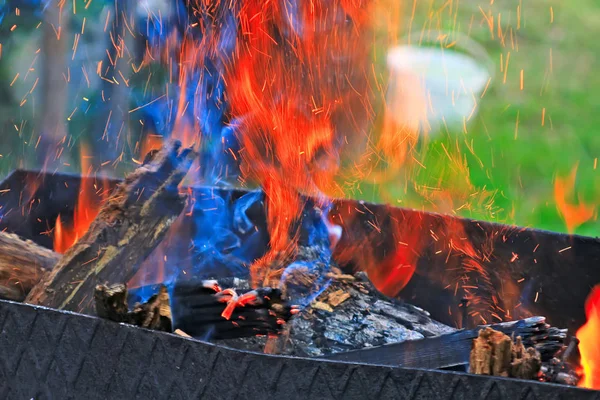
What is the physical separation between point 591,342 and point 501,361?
1.15m

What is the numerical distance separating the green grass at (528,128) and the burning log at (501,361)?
3061mm

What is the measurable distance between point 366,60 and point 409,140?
0.76 m

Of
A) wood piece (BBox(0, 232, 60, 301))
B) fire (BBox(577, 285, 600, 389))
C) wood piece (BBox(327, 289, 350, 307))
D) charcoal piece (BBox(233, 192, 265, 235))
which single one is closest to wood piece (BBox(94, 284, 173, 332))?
wood piece (BBox(0, 232, 60, 301))

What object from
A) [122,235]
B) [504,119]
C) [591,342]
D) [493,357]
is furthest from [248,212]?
[504,119]

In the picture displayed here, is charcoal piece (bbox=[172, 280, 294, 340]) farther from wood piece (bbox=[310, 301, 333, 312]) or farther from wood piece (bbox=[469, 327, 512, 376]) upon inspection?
wood piece (bbox=[469, 327, 512, 376])

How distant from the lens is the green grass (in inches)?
187

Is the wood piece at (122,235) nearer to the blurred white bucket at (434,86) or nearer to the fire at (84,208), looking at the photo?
the fire at (84,208)

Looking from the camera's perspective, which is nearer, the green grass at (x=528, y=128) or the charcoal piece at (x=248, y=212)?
the charcoal piece at (x=248, y=212)

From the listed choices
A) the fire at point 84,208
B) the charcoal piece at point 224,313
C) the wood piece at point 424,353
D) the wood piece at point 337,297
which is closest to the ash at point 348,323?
the wood piece at point 337,297

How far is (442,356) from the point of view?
6.59 ft

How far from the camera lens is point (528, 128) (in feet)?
16.7

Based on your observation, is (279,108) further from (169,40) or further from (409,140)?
(409,140)

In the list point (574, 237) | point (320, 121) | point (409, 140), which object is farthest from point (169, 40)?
point (574, 237)

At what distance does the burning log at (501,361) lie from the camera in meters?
1.59
